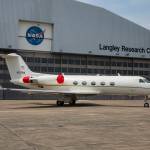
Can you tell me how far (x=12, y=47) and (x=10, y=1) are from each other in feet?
16.8

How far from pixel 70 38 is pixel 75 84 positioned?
43.6ft

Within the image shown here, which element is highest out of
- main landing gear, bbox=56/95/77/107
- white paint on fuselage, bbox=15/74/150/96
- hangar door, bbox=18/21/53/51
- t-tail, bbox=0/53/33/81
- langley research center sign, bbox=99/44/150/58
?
hangar door, bbox=18/21/53/51

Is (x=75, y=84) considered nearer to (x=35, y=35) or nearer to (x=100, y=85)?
(x=100, y=85)

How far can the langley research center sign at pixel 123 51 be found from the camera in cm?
4753

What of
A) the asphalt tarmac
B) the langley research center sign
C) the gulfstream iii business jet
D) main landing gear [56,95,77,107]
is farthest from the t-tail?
the asphalt tarmac

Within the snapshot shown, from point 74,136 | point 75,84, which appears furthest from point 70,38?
point 74,136

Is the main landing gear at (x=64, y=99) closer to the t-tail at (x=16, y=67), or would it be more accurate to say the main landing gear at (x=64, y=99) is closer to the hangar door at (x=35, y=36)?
the t-tail at (x=16, y=67)

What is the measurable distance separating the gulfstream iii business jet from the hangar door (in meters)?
9.27

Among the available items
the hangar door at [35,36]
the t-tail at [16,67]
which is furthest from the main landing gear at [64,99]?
the hangar door at [35,36]

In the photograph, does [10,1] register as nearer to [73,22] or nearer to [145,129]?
[73,22]

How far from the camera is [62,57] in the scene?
149 feet

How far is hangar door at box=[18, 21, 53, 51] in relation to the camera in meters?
42.7

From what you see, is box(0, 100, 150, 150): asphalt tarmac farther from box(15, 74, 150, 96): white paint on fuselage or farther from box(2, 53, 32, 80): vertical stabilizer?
box(2, 53, 32, 80): vertical stabilizer

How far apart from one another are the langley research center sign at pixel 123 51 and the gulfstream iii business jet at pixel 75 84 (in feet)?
50.4
